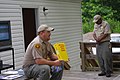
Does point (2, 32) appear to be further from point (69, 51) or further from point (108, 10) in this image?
point (108, 10)

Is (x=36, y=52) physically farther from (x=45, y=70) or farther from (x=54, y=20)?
(x=54, y=20)

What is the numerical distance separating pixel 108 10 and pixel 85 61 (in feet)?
53.1

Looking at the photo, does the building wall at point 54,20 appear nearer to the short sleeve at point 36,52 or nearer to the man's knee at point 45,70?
→ the short sleeve at point 36,52

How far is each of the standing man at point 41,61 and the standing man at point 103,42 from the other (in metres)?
2.35

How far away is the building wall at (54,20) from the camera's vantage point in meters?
8.83

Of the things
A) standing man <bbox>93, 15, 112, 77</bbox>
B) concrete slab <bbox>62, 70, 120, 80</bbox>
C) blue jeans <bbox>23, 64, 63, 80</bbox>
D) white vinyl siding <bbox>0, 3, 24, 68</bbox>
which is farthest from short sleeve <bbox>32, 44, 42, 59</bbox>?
white vinyl siding <bbox>0, 3, 24, 68</bbox>

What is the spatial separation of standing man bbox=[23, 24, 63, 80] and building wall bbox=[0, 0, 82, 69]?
3.93m

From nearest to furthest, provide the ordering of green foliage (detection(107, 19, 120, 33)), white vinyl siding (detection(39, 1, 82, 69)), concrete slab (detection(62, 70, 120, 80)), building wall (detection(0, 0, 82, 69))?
concrete slab (detection(62, 70, 120, 80)) < building wall (detection(0, 0, 82, 69)) < white vinyl siding (detection(39, 1, 82, 69)) < green foliage (detection(107, 19, 120, 33))

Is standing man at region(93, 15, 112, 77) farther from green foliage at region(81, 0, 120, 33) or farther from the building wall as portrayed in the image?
green foliage at region(81, 0, 120, 33)

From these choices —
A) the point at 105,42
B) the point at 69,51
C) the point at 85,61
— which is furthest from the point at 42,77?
the point at 69,51

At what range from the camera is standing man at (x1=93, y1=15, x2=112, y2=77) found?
6.80 metres

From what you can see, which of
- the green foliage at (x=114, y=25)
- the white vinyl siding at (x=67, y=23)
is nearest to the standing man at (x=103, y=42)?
the white vinyl siding at (x=67, y=23)

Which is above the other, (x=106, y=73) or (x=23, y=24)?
(x=23, y=24)

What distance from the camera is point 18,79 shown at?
459 cm
